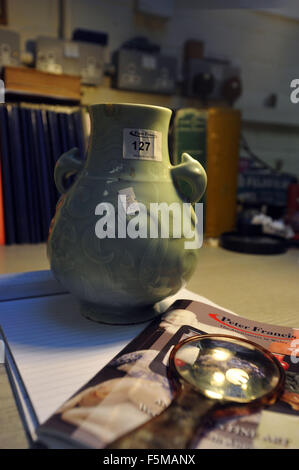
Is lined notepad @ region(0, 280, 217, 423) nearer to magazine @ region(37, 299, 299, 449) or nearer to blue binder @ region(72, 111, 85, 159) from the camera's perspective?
magazine @ region(37, 299, 299, 449)

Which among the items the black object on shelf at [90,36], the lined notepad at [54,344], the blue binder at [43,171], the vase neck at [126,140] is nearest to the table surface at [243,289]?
the lined notepad at [54,344]

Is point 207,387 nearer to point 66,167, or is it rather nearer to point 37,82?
point 66,167

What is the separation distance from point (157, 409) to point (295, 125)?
1.90 m

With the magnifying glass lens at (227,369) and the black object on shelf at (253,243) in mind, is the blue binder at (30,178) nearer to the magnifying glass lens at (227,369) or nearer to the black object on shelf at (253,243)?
the black object on shelf at (253,243)

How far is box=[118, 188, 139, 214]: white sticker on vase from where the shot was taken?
0.37 metres

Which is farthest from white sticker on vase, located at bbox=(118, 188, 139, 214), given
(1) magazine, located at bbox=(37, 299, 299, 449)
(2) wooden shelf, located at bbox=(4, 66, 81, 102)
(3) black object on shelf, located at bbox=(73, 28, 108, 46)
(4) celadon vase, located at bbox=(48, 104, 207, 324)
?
(3) black object on shelf, located at bbox=(73, 28, 108, 46)

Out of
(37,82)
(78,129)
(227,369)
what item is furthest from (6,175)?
(227,369)

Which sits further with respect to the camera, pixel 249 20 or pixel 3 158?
pixel 249 20

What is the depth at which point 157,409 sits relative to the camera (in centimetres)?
24

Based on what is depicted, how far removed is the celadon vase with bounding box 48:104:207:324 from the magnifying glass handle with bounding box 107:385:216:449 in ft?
0.47

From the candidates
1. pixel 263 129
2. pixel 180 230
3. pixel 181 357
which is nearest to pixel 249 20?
pixel 263 129

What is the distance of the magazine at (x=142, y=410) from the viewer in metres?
0.22

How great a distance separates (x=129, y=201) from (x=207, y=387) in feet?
0.64

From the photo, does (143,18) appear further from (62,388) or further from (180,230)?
(62,388)
